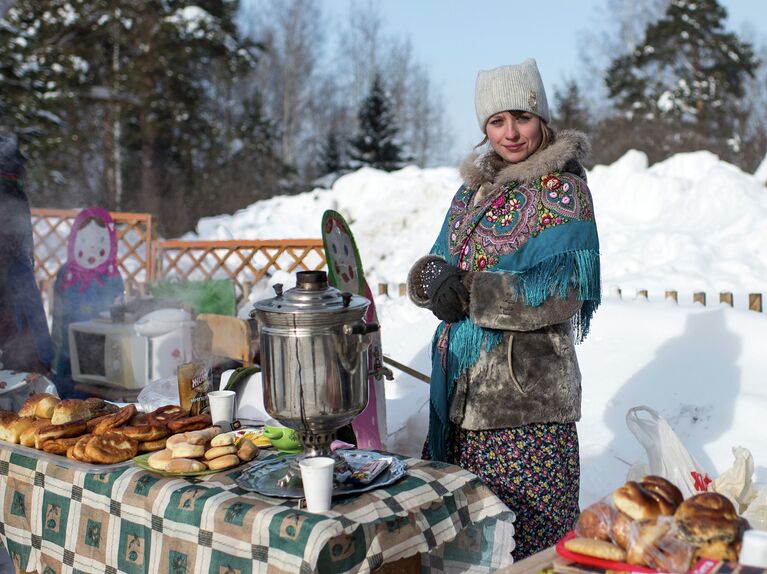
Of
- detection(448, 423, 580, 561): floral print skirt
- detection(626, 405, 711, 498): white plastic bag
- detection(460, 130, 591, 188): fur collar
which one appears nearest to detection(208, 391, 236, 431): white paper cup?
detection(448, 423, 580, 561): floral print skirt

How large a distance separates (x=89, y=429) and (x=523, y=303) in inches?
52.6

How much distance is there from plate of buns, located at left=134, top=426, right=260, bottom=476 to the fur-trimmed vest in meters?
0.68

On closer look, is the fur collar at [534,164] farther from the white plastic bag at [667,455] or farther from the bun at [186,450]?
the bun at [186,450]

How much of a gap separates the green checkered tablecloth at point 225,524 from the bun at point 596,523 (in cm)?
38

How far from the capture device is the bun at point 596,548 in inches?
56.2

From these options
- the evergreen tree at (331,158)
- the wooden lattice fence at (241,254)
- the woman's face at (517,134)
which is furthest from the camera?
the evergreen tree at (331,158)

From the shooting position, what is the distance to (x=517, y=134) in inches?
90.4

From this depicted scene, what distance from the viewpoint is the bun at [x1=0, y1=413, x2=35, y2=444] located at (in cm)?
226

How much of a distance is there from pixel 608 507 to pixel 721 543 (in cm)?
22

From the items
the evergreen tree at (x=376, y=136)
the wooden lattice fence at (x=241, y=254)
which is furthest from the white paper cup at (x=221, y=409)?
the evergreen tree at (x=376, y=136)

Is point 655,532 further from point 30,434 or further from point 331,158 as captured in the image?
point 331,158

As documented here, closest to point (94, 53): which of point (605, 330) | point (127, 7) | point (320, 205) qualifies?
point (127, 7)

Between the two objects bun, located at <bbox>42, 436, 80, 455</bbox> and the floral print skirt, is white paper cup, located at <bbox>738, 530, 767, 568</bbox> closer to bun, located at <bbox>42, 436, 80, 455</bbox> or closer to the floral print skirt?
the floral print skirt

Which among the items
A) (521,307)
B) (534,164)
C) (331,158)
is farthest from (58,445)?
(331,158)
